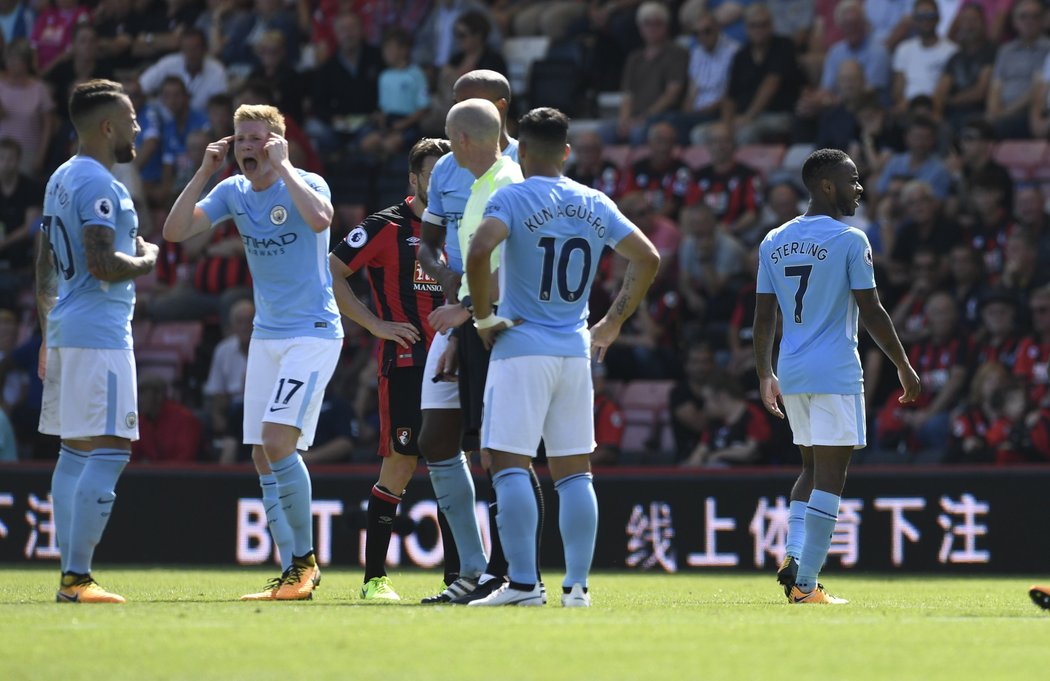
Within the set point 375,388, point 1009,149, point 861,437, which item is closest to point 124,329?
point 861,437

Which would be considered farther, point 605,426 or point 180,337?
point 180,337

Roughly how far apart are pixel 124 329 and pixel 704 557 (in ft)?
23.1

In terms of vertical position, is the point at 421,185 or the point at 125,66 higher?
the point at 125,66

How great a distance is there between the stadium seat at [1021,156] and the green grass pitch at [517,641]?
8519 mm

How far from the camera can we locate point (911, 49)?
17.9 meters

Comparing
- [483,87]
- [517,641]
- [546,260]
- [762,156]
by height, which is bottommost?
[517,641]

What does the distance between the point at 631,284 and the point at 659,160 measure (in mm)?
9798

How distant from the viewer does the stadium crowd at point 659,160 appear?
50.6ft

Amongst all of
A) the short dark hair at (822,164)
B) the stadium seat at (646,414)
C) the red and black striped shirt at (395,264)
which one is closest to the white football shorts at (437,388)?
the red and black striped shirt at (395,264)

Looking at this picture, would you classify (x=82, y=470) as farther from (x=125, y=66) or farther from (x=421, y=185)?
(x=125, y=66)

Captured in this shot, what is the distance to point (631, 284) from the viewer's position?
325 inches

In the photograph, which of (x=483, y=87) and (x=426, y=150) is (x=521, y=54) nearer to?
(x=426, y=150)

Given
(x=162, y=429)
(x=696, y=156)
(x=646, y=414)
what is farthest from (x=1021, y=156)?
(x=162, y=429)

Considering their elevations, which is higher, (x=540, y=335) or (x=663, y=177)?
(x=663, y=177)
